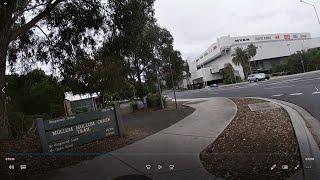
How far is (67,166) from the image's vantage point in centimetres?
834

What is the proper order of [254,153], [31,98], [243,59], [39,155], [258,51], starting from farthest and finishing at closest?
[258,51] < [243,59] < [31,98] < [39,155] < [254,153]

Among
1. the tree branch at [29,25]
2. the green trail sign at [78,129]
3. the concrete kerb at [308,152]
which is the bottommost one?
the concrete kerb at [308,152]

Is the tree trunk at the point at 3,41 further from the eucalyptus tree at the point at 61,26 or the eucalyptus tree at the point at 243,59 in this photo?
the eucalyptus tree at the point at 243,59

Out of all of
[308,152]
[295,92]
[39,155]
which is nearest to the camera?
[308,152]

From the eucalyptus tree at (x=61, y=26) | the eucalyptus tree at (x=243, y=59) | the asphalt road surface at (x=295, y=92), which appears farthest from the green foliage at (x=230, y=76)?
the eucalyptus tree at (x=61, y=26)

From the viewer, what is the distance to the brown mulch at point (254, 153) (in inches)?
243

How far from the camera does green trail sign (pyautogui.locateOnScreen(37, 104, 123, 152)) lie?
9820mm

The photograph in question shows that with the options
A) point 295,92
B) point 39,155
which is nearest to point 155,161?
point 39,155

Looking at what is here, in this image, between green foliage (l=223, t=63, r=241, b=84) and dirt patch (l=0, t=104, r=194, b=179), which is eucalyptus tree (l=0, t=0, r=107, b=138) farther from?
green foliage (l=223, t=63, r=241, b=84)

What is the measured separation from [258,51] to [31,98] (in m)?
98.7

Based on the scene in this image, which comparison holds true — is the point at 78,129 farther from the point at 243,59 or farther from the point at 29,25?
the point at 243,59

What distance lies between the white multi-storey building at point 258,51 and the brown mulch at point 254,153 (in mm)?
96661

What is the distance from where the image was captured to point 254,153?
7266 millimetres

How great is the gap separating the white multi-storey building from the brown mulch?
96.7 meters
